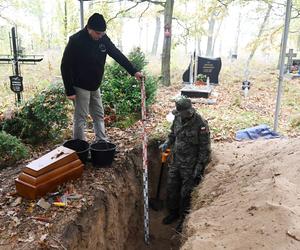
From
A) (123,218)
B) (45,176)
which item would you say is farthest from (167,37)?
(45,176)

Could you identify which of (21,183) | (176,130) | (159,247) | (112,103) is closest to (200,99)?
(112,103)

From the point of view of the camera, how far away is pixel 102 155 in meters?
4.85

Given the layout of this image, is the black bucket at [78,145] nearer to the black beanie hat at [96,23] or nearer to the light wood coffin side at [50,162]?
the light wood coffin side at [50,162]

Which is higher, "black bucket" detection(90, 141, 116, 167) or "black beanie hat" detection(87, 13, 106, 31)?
"black beanie hat" detection(87, 13, 106, 31)

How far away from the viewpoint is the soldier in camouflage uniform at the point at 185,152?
193 inches

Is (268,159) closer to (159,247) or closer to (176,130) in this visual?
(176,130)

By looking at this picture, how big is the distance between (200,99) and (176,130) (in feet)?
15.0

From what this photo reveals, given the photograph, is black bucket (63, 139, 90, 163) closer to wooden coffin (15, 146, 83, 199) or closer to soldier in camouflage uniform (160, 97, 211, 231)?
wooden coffin (15, 146, 83, 199)

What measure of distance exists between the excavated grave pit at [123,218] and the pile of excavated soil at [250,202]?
4.08 ft

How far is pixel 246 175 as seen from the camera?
168 inches

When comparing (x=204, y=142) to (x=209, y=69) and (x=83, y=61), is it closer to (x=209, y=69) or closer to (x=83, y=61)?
(x=83, y=61)

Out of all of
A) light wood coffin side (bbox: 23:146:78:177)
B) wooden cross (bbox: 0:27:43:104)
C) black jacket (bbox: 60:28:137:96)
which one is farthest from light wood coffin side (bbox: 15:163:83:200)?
wooden cross (bbox: 0:27:43:104)

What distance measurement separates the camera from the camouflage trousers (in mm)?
5238

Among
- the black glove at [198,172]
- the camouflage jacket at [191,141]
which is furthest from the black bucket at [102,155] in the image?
the black glove at [198,172]
